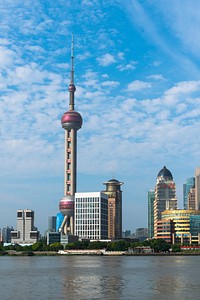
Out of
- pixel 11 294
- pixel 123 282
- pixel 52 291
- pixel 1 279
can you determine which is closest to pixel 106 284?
pixel 123 282

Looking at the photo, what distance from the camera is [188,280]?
102m

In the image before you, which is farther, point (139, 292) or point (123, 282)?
point (123, 282)

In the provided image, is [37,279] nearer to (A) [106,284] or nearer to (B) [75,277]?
(B) [75,277]

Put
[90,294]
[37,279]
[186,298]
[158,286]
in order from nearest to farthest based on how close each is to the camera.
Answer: [186,298], [90,294], [158,286], [37,279]

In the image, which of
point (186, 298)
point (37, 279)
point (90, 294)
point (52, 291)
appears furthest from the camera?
point (37, 279)

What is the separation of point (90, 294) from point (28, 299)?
9.73 meters

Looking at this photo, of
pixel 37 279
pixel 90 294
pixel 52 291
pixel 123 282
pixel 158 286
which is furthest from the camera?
pixel 37 279

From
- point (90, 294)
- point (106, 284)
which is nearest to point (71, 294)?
point (90, 294)

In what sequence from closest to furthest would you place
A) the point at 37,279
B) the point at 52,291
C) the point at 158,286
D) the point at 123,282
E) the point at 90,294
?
the point at 90,294 → the point at 52,291 → the point at 158,286 → the point at 123,282 → the point at 37,279

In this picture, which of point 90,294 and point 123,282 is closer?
point 90,294

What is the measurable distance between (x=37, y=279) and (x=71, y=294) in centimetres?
3008

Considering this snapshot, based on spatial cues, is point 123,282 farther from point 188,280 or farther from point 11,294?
point 11,294

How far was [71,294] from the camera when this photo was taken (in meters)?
80.1

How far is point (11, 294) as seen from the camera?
8206 cm
